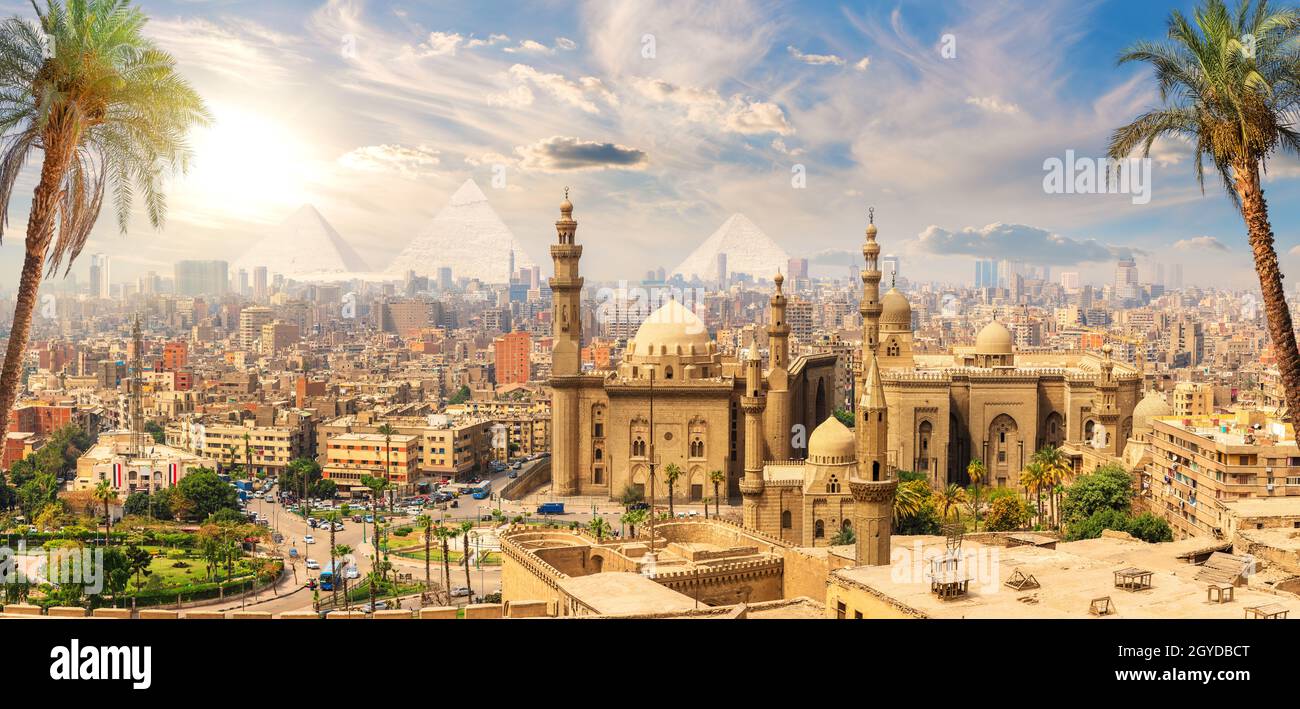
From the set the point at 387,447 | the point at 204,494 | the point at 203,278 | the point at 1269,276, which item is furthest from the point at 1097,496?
the point at 203,278

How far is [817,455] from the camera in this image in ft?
75.6

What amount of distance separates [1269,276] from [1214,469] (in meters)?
15.3

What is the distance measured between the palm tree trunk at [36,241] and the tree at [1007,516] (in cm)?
2026

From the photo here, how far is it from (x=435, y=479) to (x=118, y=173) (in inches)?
1381

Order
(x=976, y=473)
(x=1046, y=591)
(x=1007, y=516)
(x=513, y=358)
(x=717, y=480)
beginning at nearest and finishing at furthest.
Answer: (x=1046, y=591) < (x=1007, y=516) < (x=976, y=473) < (x=717, y=480) < (x=513, y=358)

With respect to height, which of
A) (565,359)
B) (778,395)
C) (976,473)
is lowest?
(976,473)

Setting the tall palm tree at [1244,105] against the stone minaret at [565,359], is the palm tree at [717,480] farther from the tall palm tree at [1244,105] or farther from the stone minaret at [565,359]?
the tall palm tree at [1244,105]

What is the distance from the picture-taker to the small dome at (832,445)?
75.2 ft

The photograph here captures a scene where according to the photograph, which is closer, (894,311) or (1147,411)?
(1147,411)

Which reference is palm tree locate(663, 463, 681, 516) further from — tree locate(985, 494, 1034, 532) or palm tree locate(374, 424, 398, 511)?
palm tree locate(374, 424, 398, 511)

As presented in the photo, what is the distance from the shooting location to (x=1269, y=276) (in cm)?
939

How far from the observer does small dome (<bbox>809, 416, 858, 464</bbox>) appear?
902 inches

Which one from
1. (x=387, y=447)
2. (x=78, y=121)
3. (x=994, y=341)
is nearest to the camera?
(x=78, y=121)

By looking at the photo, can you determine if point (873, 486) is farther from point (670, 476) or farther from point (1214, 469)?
point (670, 476)
